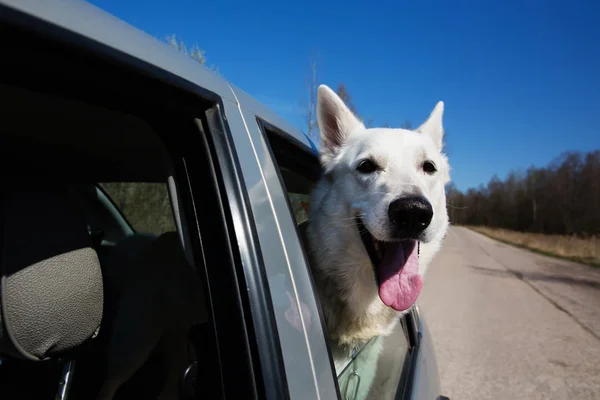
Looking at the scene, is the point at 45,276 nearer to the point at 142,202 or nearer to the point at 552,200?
the point at 142,202

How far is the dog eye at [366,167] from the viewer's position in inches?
104

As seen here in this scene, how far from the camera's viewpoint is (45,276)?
1163 millimetres

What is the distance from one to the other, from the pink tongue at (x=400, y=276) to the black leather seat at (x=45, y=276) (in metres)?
1.40

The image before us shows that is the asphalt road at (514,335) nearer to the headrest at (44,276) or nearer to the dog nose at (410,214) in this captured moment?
the dog nose at (410,214)

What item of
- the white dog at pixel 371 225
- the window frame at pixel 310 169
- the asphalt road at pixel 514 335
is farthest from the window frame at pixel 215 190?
the asphalt road at pixel 514 335

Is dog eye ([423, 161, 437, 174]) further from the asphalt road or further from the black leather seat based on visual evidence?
the asphalt road

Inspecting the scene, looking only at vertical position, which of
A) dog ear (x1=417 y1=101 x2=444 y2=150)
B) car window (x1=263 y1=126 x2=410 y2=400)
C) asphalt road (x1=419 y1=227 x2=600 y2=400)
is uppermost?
dog ear (x1=417 y1=101 x2=444 y2=150)

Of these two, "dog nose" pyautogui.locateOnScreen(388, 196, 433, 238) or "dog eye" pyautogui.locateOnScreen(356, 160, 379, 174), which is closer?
"dog nose" pyautogui.locateOnScreen(388, 196, 433, 238)

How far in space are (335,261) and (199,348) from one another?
117 cm

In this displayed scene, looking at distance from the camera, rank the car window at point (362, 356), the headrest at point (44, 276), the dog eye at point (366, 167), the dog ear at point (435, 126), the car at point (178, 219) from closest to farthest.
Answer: the car at point (178, 219) → the headrest at point (44, 276) → the car window at point (362, 356) → the dog eye at point (366, 167) → the dog ear at point (435, 126)

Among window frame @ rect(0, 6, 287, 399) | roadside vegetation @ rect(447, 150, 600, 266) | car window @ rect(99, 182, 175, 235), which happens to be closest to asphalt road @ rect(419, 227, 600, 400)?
car window @ rect(99, 182, 175, 235)

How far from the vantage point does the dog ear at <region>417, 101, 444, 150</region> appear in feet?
10.1

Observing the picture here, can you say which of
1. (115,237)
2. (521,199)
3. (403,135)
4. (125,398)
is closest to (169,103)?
(125,398)

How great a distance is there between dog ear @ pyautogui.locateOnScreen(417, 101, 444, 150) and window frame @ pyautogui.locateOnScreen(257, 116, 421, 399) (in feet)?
2.99
